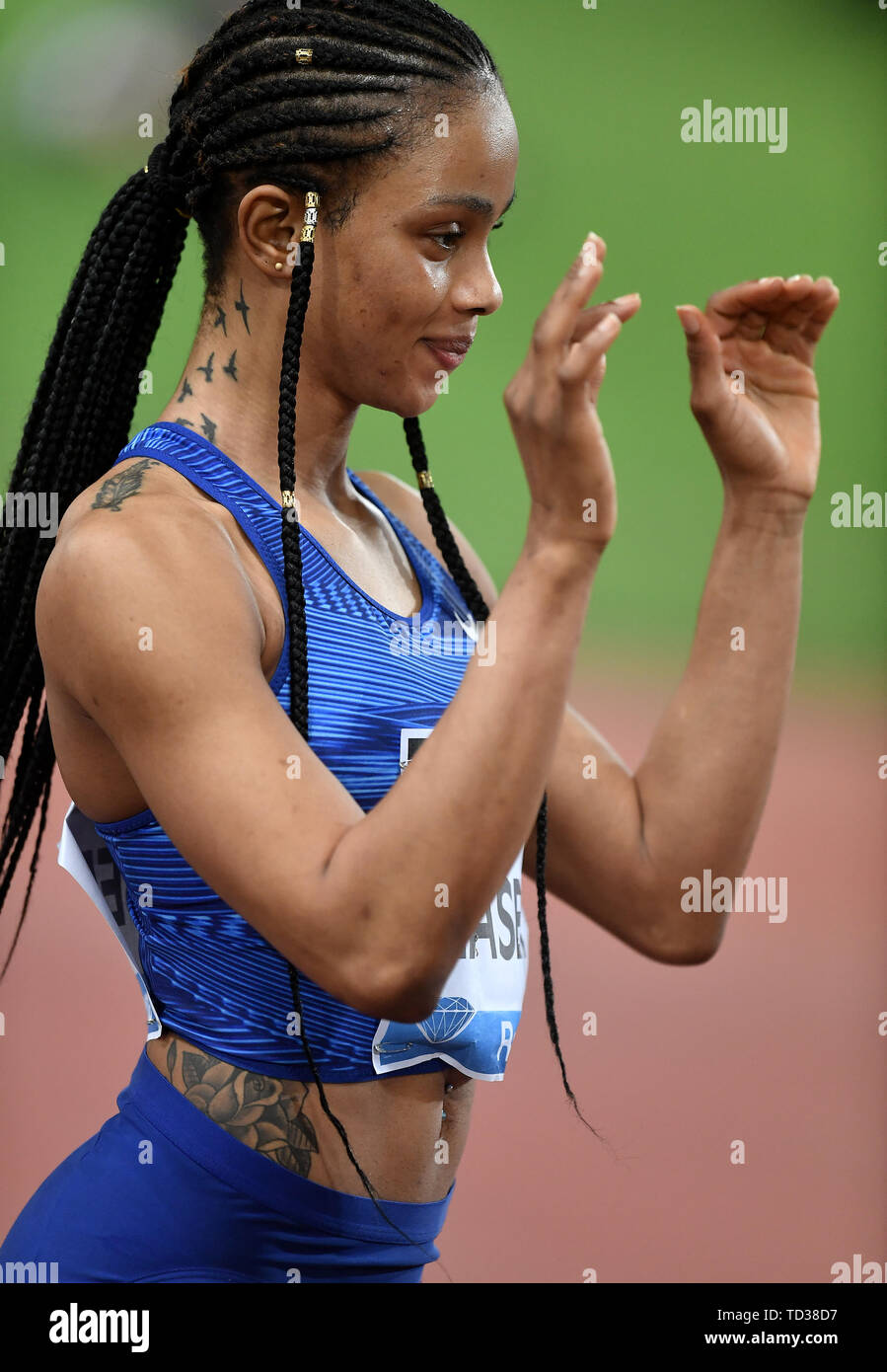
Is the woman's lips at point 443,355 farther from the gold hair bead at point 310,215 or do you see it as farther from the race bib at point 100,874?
the race bib at point 100,874

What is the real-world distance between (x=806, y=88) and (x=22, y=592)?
2261 millimetres

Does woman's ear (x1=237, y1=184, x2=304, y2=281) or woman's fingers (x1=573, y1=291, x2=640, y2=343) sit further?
woman's ear (x1=237, y1=184, x2=304, y2=281)

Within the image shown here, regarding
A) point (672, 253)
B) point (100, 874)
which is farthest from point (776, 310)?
point (672, 253)

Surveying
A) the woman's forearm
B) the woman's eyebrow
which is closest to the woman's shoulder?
the woman's forearm

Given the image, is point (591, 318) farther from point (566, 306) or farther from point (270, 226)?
point (270, 226)

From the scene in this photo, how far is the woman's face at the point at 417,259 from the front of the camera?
85 centimetres

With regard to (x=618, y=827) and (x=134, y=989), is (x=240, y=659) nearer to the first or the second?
(x=618, y=827)

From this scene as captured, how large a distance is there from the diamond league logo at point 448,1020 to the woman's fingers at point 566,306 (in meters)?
0.40

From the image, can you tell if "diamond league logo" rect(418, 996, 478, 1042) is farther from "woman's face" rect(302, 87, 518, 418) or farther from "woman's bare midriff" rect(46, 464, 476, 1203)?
"woman's face" rect(302, 87, 518, 418)

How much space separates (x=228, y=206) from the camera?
2.97ft

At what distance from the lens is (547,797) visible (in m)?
1.02

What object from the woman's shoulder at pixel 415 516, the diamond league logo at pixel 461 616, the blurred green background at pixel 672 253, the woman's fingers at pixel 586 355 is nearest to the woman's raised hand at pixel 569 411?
the woman's fingers at pixel 586 355

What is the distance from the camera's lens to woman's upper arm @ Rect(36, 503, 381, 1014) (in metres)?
0.69

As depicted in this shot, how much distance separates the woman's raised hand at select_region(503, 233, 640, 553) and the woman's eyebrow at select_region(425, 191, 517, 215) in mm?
175
